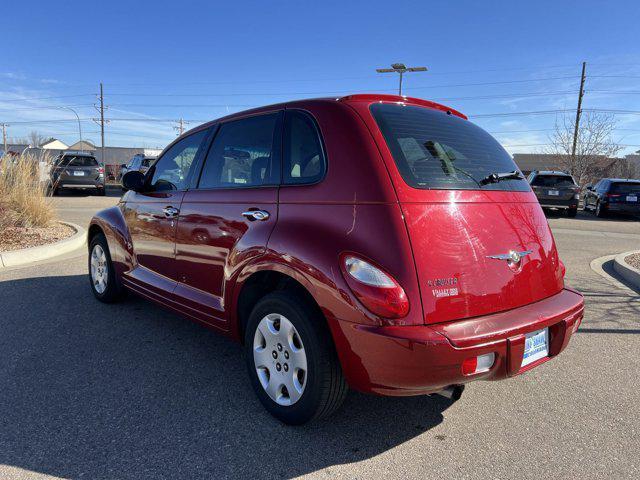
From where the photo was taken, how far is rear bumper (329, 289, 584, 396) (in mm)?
2135

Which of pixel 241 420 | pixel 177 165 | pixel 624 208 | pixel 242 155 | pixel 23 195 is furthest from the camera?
pixel 624 208

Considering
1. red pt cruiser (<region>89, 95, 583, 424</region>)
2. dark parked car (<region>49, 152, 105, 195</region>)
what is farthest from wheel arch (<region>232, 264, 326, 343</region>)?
dark parked car (<region>49, 152, 105, 195</region>)

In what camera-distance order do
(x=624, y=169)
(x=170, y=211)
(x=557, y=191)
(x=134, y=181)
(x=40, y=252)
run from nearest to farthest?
(x=170, y=211) < (x=134, y=181) < (x=40, y=252) < (x=557, y=191) < (x=624, y=169)

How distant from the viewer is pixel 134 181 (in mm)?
4258

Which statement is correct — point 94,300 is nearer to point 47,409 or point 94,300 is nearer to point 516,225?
point 47,409

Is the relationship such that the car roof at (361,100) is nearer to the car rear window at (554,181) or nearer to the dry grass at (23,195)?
the dry grass at (23,195)

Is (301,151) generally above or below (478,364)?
above

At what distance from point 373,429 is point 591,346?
2434 mm

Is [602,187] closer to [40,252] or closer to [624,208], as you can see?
[624,208]

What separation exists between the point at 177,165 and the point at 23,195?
6.33m

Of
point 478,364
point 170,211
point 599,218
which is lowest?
point 478,364

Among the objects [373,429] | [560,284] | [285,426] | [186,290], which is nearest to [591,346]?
[560,284]

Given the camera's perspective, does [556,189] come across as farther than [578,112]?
No

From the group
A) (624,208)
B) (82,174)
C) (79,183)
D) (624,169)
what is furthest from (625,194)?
(624,169)
